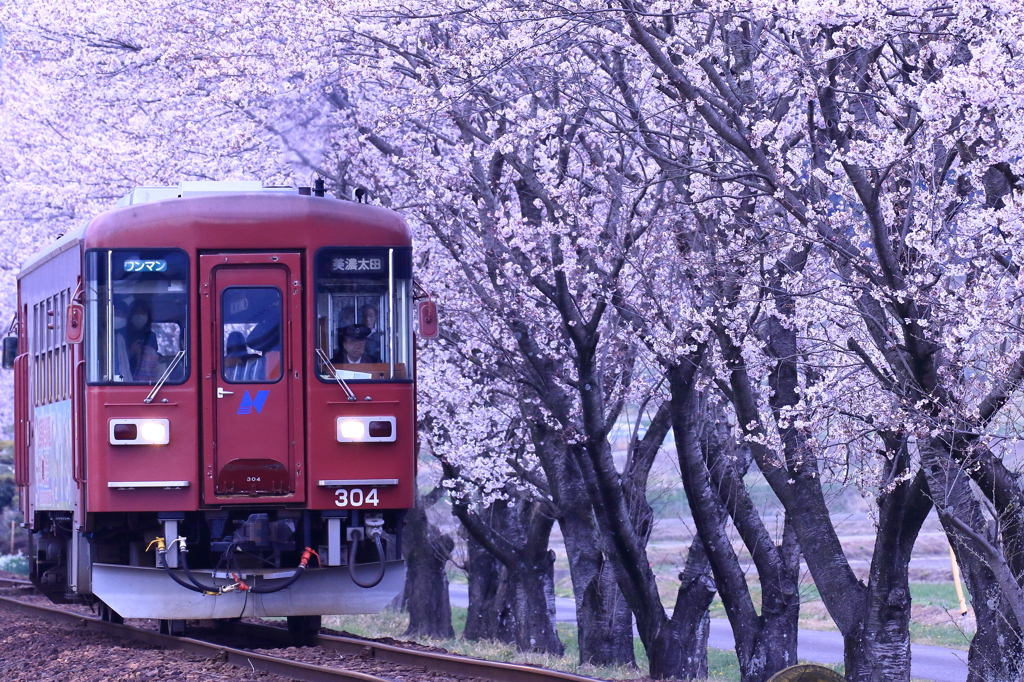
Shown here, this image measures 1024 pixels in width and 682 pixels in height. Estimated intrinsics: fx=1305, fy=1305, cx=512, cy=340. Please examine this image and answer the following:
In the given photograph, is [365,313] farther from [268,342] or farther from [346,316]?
[268,342]

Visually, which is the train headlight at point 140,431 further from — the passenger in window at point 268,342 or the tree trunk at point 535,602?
the tree trunk at point 535,602

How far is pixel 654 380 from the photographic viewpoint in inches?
587

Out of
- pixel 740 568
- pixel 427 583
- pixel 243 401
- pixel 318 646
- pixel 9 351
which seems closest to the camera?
pixel 243 401

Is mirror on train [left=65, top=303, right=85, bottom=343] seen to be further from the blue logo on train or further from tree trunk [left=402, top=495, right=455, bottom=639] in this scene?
tree trunk [left=402, top=495, right=455, bottom=639]

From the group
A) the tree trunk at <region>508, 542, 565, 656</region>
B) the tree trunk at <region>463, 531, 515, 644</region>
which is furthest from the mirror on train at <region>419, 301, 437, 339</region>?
the tree trunk at <region>463, 531, 515, 644</region>

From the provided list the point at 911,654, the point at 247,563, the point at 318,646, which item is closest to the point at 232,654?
the point at 247,563

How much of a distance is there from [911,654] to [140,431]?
1079cm

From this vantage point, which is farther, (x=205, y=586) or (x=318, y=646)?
(x=318, y=646)

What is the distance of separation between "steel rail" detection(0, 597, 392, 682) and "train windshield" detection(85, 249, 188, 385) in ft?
6.41

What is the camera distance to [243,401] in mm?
9070

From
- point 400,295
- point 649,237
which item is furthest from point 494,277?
point 400,295

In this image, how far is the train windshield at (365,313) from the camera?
30.2ft

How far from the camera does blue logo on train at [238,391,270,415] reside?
9070mm

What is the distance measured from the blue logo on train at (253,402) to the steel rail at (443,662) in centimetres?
189
